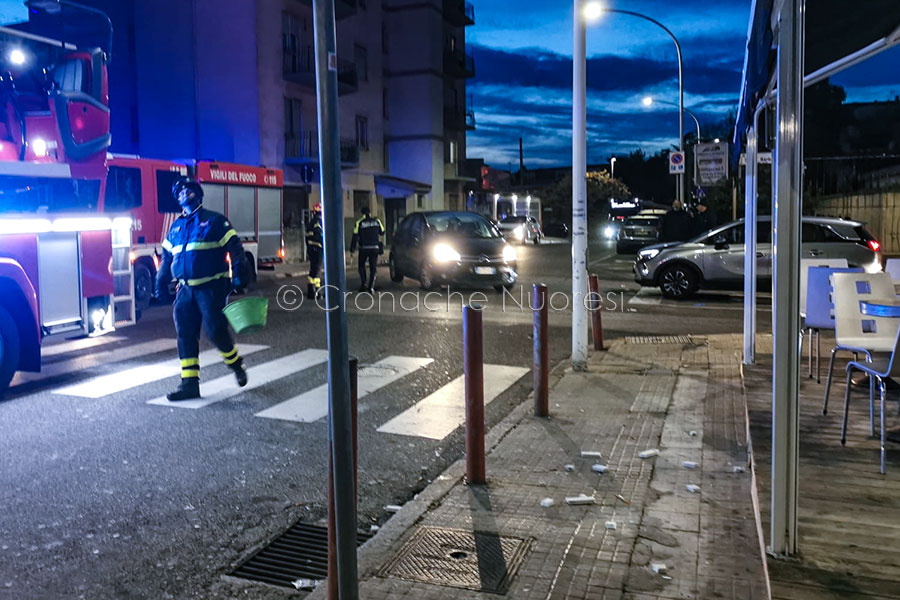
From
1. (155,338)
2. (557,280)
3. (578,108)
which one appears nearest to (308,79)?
(557,280)

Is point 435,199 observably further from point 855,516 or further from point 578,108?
point 855,516

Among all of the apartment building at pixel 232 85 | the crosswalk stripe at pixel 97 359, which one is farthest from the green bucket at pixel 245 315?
the apartment building at pixel 232 85

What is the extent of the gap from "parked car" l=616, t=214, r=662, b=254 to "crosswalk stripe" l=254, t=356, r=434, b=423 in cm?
2355

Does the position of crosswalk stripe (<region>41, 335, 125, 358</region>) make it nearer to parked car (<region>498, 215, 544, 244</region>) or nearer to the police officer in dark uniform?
the police officer in dark uniform

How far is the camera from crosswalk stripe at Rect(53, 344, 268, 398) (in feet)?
27.4

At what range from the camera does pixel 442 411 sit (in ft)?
24.9

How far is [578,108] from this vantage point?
29.7ft

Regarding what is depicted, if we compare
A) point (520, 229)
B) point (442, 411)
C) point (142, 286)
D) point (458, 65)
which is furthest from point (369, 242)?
point (458, 65)

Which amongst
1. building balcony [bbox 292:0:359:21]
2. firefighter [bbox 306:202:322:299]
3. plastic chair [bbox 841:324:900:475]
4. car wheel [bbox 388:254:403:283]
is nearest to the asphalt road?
plastic chair [bbox 841:324:900:475]

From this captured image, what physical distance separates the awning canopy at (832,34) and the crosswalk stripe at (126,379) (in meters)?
6.60

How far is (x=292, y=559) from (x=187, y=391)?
154 inches

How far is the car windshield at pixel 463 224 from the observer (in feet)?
58.9

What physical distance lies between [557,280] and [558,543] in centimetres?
1680

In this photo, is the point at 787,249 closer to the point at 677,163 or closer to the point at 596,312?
the point at 596,312
